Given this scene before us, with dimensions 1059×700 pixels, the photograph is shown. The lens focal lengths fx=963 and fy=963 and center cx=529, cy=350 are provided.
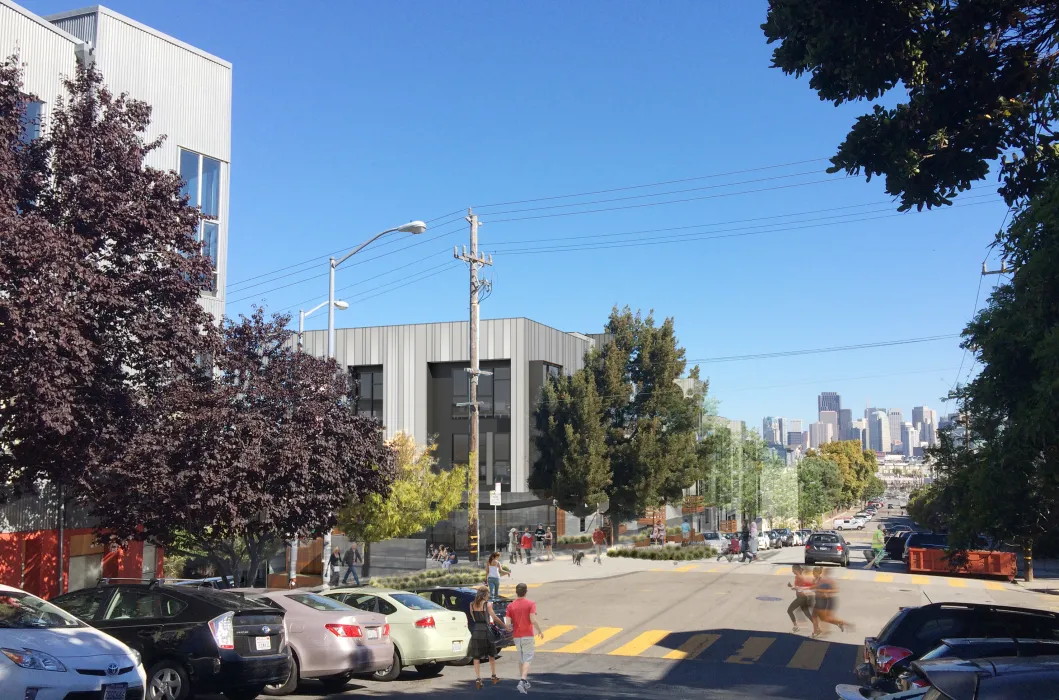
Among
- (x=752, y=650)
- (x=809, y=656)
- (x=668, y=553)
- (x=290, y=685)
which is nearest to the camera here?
(x=290, y=685)

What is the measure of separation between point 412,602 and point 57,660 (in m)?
6.89

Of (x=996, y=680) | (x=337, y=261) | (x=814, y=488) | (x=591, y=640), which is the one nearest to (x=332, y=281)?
(x=337, y=261)

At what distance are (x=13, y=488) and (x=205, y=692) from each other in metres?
6.43

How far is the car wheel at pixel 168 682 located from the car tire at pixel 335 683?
9.45 ft

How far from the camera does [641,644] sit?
754 inches

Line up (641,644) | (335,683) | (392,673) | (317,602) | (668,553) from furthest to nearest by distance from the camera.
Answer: (668,553) → (641,644) → (392,673) → (335,683) → (317,602)

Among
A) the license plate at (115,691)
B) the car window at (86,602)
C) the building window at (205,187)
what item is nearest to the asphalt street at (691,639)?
the car window at (86,602)

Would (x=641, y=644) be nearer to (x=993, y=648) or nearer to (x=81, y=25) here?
(x=993, y=648)

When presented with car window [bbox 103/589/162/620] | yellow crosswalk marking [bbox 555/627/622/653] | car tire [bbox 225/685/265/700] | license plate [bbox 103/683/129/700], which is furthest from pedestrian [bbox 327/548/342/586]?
license plate [bbox 103/683/129/700]

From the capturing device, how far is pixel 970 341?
15156 millimetres

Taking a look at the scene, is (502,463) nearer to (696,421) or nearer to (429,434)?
(429,434)

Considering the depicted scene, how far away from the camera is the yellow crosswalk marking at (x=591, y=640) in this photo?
1862 centimetres

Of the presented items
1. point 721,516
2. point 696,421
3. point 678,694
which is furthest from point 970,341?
point 721,516

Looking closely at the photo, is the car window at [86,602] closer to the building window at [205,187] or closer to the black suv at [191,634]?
the black suv at [191,634]
